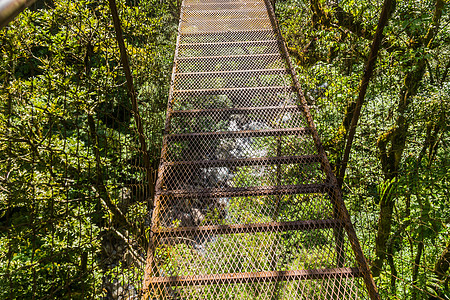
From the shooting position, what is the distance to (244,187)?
1.77 meters

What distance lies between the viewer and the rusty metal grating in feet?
4.65

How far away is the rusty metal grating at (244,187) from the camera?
4.65 feet

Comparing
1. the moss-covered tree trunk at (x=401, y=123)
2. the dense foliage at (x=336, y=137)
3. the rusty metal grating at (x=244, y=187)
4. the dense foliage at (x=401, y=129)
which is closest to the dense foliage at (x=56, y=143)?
the dense foliage at (x=336, y=137)

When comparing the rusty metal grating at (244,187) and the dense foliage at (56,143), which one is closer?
the rusty metal grating at (244,187)

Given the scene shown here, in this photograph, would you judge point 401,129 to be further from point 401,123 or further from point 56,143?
point 56,143

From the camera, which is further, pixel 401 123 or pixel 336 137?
pixel 336 137

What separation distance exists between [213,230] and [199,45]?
216 cm

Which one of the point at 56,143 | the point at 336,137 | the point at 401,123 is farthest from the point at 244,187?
the point at 56,143

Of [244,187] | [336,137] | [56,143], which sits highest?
[56,143]

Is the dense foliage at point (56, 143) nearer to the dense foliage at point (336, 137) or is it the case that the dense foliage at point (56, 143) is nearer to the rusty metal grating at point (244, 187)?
the dense foliage at point (336, 137)

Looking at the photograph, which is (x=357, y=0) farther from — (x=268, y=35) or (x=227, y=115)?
(x=227, y=115)

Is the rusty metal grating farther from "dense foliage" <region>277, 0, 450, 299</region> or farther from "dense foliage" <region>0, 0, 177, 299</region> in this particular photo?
"dense foliage" <region>0, 0, 177, 299</region>

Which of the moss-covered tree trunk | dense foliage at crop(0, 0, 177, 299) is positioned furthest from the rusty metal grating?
the moss-covered tree trunk

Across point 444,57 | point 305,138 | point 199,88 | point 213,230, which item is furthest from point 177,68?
point 444,57
